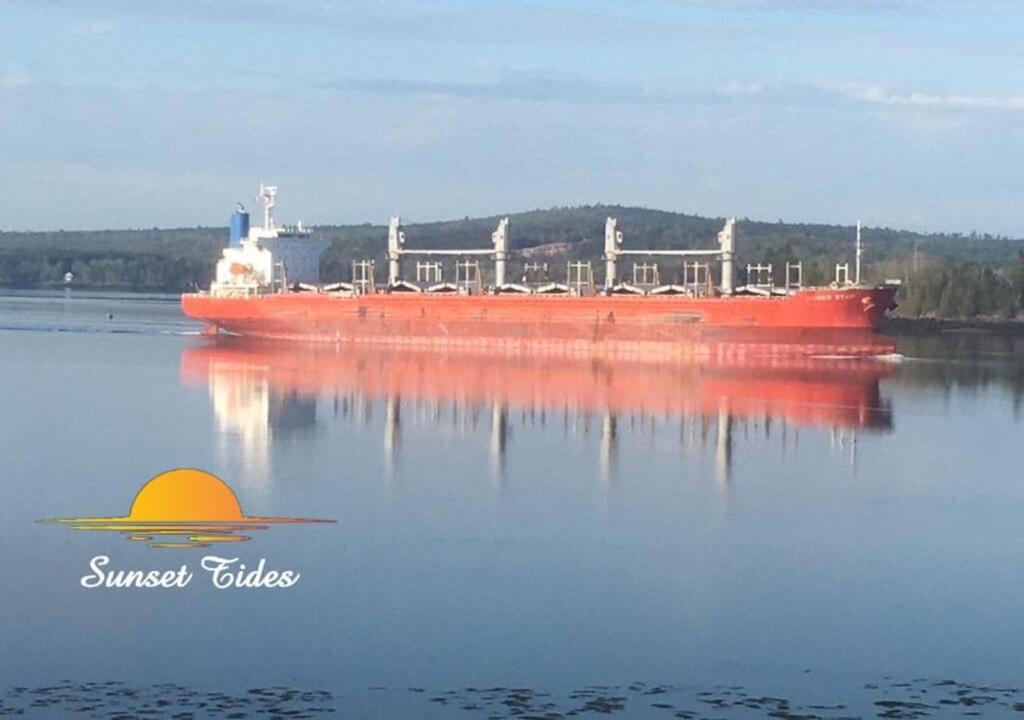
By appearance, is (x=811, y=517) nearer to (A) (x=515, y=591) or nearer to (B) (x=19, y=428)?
(A) (x=515, y=591)

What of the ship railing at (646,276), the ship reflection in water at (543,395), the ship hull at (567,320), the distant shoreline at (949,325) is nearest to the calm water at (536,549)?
the ship reflection in water at (543,395)

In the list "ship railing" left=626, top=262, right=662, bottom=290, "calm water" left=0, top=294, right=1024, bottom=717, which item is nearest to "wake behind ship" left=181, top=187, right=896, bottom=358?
"ship railing" left=626, top=262, right=662, bottom=290

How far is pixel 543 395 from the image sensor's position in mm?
25422

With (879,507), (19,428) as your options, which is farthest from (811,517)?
(19,428)

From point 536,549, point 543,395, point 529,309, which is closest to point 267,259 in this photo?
point 529,309

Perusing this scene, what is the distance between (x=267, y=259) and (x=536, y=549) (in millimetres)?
33081

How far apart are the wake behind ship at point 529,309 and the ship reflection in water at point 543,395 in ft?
1.96

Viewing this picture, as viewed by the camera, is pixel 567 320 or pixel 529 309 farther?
pixel 529 309

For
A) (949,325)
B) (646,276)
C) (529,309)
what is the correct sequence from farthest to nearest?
(949,325) → (646,276) → (529,309)

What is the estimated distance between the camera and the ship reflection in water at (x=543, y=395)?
20.5m

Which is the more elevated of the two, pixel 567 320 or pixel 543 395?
pixel 567 320

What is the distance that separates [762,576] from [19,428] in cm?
1062

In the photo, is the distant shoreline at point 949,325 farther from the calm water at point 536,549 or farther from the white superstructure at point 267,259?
the calm water at point 536,549

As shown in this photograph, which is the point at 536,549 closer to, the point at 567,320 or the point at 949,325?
the point at 567,320
